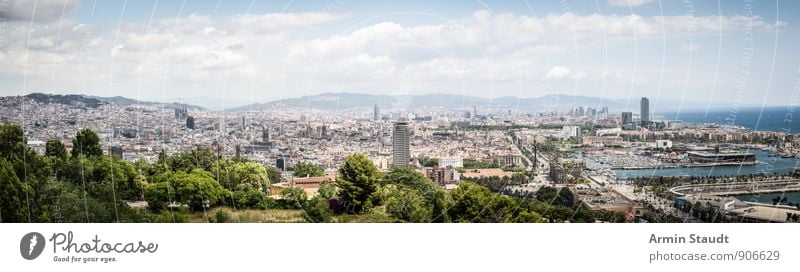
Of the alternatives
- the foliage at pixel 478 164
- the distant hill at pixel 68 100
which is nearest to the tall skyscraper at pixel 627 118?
the foliage at pixel 478 164

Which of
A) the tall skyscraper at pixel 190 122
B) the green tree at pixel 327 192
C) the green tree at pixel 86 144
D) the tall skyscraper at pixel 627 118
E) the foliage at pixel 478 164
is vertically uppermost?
the tall skyscraper at pixel 627 118

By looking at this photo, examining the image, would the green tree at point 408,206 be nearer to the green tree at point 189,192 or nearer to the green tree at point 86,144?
the green tree at point 189,192

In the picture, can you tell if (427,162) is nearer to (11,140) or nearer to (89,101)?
(89,101)

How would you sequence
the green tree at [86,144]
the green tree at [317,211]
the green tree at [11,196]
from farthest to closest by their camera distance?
the green tree at [86,144] → the green tree at [317,211] → the green tree at [11,196]
